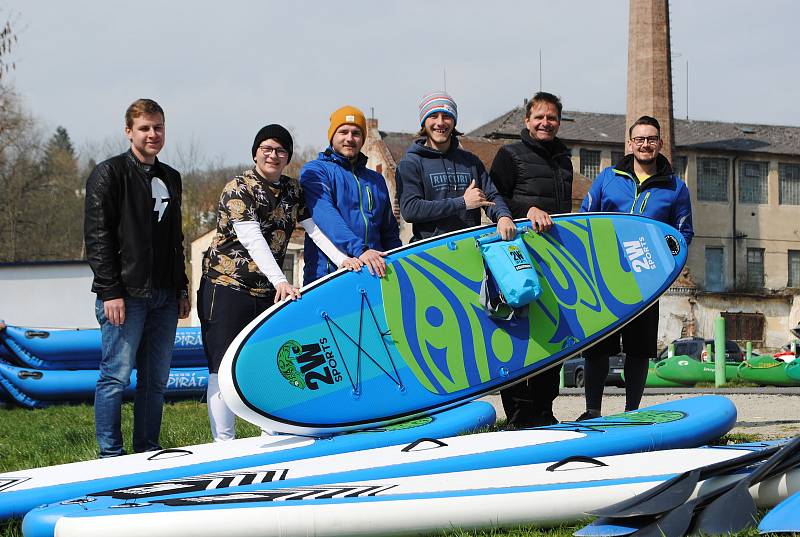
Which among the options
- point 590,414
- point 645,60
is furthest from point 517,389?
point 645,60

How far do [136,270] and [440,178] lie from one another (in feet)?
6.21

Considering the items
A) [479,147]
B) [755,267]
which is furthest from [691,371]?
[755,267]

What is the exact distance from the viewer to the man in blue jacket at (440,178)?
18.4 feet

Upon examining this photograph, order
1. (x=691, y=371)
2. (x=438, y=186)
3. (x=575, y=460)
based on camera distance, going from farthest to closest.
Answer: (x=691, y=371) → (x=438, y=186) → (x=575, y=460)

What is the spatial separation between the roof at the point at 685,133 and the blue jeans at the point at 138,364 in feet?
130

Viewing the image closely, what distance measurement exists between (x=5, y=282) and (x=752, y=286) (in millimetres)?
38422

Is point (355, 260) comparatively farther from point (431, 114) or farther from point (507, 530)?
point (507, 530)

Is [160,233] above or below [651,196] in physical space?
below

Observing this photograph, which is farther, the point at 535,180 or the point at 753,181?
the point at 753,181

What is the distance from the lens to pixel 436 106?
5.64m

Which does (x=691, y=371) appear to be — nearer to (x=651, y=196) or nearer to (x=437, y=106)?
(x=651, y=196)

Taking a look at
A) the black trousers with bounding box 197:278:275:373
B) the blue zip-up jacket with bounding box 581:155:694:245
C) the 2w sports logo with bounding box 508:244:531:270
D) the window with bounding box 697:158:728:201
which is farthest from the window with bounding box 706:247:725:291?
the black trousers with bounding box 197:278:275:373

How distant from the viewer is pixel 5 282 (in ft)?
51.1

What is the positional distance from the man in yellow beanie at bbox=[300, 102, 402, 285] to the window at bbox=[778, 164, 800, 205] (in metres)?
45.8
